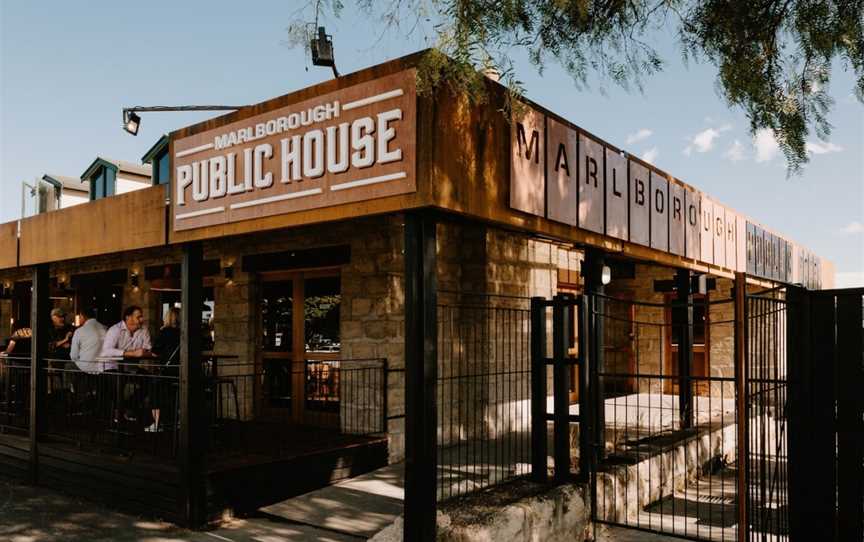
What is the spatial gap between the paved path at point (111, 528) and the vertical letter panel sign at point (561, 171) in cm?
322

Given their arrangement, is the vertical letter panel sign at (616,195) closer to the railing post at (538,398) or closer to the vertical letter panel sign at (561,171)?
the vertical letter panel sign at (561,171)

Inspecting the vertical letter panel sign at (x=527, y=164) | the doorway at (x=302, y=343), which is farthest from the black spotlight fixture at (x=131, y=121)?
the vertical letter panel sign at (x=527, y=164)

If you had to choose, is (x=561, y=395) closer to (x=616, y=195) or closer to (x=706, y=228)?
(x=616, y=195)

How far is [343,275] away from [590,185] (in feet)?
A: 12.1

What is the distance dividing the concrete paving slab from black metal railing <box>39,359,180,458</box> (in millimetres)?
1459

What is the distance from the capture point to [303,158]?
190 inches

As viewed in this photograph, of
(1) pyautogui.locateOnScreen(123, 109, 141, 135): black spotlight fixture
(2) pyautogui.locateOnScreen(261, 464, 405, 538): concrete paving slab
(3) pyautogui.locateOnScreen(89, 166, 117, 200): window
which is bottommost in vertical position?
(2) pyautogui.locateOnScreen(261, 464, 405, 538): concrete paving slab

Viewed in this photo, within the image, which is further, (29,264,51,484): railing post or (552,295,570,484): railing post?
(29,264,51,484): railing post

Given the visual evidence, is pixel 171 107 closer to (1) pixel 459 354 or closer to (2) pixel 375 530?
(1) pixel 459 354

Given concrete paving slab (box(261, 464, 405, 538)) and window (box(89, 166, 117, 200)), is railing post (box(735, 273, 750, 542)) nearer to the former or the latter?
concrete paving slab (box(261, 464, 405, 538))

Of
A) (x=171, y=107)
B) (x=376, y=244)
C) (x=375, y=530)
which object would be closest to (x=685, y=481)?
(x=375, y=530)

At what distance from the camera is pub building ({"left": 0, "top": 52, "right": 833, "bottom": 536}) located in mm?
4359

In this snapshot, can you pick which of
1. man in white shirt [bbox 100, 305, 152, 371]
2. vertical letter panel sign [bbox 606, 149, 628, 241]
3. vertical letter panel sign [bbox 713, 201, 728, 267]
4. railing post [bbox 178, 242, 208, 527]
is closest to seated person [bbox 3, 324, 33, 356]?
man in white shirt [bbox 100, 305, 152, 371]

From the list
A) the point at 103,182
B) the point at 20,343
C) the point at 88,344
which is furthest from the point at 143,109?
the point at 88,344
